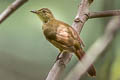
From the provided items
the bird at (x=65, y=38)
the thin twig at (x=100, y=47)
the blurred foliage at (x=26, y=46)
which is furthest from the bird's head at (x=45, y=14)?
the thin twig at (x=100, y=47)

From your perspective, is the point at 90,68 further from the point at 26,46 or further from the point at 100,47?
the point at 26,46

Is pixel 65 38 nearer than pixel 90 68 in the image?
No

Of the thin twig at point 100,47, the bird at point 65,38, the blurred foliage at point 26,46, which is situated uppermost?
the thin twig at point 100,47

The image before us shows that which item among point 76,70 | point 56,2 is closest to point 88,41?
point 56,2

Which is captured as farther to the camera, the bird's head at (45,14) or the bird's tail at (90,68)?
the bird's head at (45,14)

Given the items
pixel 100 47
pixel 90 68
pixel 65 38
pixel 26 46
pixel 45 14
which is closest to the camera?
pixel 100 47

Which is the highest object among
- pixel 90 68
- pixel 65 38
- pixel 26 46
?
pixel 65 38

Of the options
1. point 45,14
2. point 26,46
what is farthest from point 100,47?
point 26,46

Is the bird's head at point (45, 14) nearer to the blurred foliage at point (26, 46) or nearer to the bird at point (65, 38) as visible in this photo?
the bird at point (65, 38)

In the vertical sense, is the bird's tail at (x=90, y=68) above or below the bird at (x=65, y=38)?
below

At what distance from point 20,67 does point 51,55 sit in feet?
1.35

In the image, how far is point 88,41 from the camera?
3.75 m

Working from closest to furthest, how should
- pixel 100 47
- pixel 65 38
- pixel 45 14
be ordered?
pixel 100 47
pixel 65 38
pixel 45 14

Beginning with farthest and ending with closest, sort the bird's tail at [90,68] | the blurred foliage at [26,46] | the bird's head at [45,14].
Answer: the blurred foliage at [26,46] < the bird's head at [45,14] < the bird's tail at [90,68]
